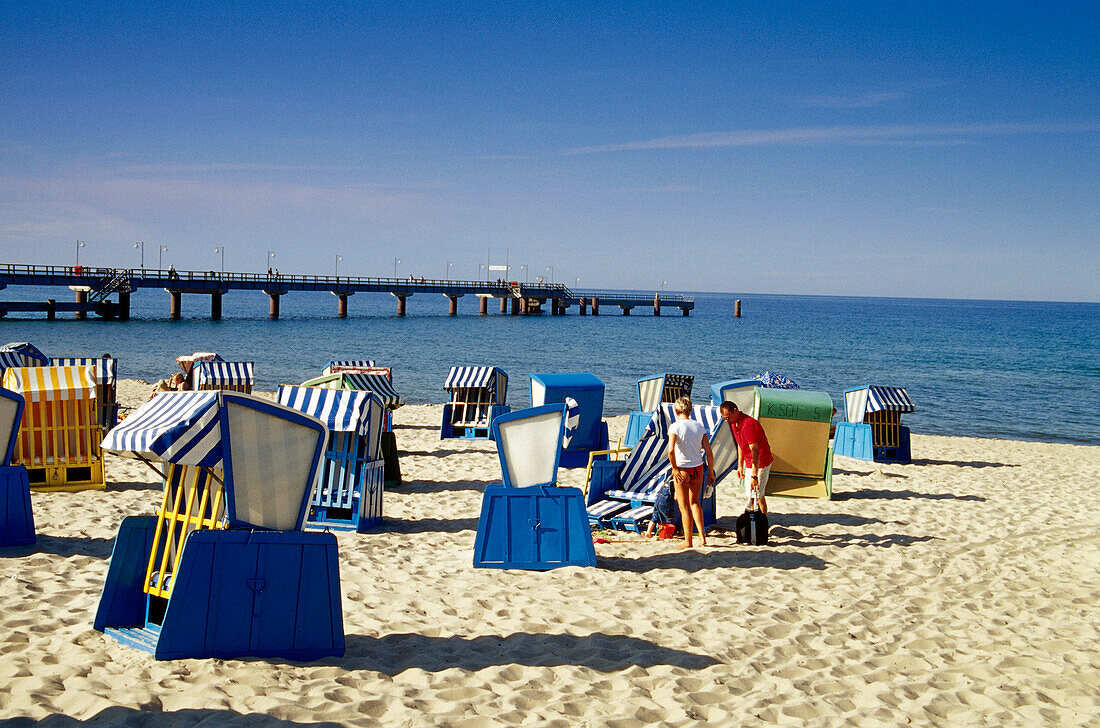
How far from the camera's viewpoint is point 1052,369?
44469mm

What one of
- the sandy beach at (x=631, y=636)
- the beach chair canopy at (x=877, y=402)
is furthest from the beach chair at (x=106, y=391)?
the beach chair canopy at (x=877, y=402)

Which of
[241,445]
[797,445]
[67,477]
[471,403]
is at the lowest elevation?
[67,477]

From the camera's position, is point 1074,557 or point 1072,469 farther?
point 1072,469

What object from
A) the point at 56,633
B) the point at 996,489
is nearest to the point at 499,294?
the point at 996,489

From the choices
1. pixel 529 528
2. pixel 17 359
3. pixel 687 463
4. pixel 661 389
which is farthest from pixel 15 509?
pixel 661 389

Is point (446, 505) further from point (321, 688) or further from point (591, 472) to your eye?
point (321, 688)

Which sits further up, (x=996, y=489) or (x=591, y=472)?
(x=591, y=472)

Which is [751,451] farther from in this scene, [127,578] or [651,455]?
[127,578]

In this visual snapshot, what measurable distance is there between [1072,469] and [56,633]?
48.2 feet

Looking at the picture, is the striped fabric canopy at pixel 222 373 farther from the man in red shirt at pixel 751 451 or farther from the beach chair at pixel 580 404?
the man in red shirt at pixel 751 451

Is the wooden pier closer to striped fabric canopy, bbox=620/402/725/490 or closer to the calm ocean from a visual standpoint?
the calm ocean

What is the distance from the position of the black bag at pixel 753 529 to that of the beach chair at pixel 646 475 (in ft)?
1.51

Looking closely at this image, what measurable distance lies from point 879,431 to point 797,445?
14.6 ft

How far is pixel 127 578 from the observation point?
4.77m
